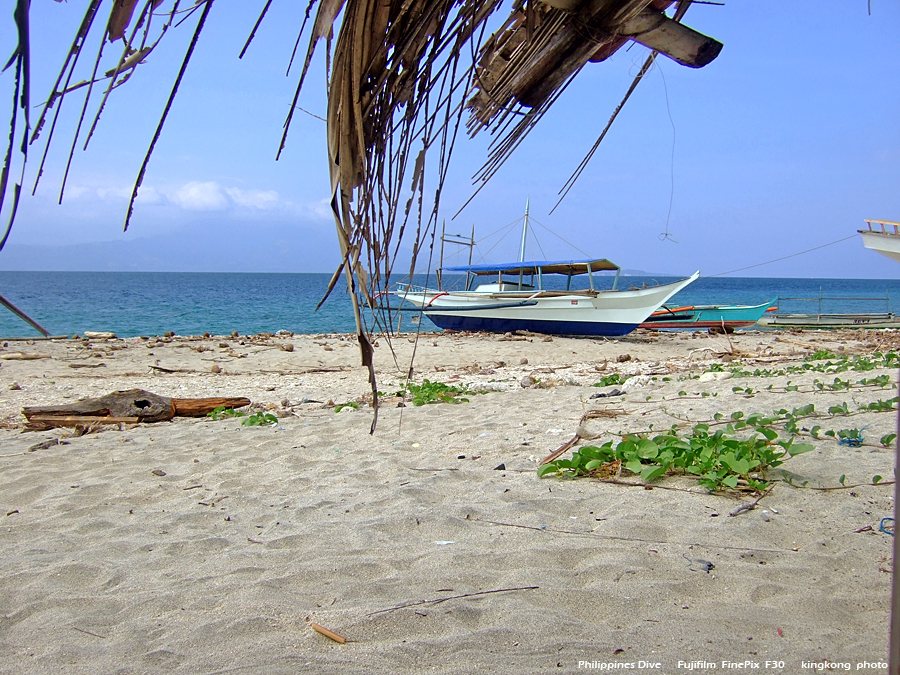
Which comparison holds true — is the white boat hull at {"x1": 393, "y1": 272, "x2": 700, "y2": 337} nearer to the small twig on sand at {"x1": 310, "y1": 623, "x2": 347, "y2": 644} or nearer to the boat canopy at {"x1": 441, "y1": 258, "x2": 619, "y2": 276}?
the boat canopy at {"x1": 441, "y1": 258, "x2": 619, "y2": 276}

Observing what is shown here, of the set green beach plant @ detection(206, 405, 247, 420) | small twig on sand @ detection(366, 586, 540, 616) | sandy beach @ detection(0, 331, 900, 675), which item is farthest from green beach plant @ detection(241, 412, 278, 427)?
small twig on sand @ detection(366, 586, 540, 616)

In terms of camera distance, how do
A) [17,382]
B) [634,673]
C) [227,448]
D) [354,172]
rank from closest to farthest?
[354,172]
[634,673]
[227,448]
[17,382]

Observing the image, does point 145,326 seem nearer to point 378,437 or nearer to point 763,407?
point 378,437

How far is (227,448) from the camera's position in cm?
466

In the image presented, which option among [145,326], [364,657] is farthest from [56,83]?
[145,326]

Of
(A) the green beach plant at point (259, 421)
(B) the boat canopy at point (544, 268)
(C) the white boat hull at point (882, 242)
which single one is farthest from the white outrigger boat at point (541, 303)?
(C) the white boat hull at point (882, 242)

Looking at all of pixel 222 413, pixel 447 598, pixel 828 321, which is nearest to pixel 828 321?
pixel 828 321

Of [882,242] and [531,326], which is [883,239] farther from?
[531,326]

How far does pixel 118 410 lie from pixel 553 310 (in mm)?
12034

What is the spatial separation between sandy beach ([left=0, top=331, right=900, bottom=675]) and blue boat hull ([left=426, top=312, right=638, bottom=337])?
10.6 meters

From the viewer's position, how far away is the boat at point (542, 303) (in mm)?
15375

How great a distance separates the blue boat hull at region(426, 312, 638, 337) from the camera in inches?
624

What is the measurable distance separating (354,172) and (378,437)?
350 centimetres

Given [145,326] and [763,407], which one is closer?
[763,407]
